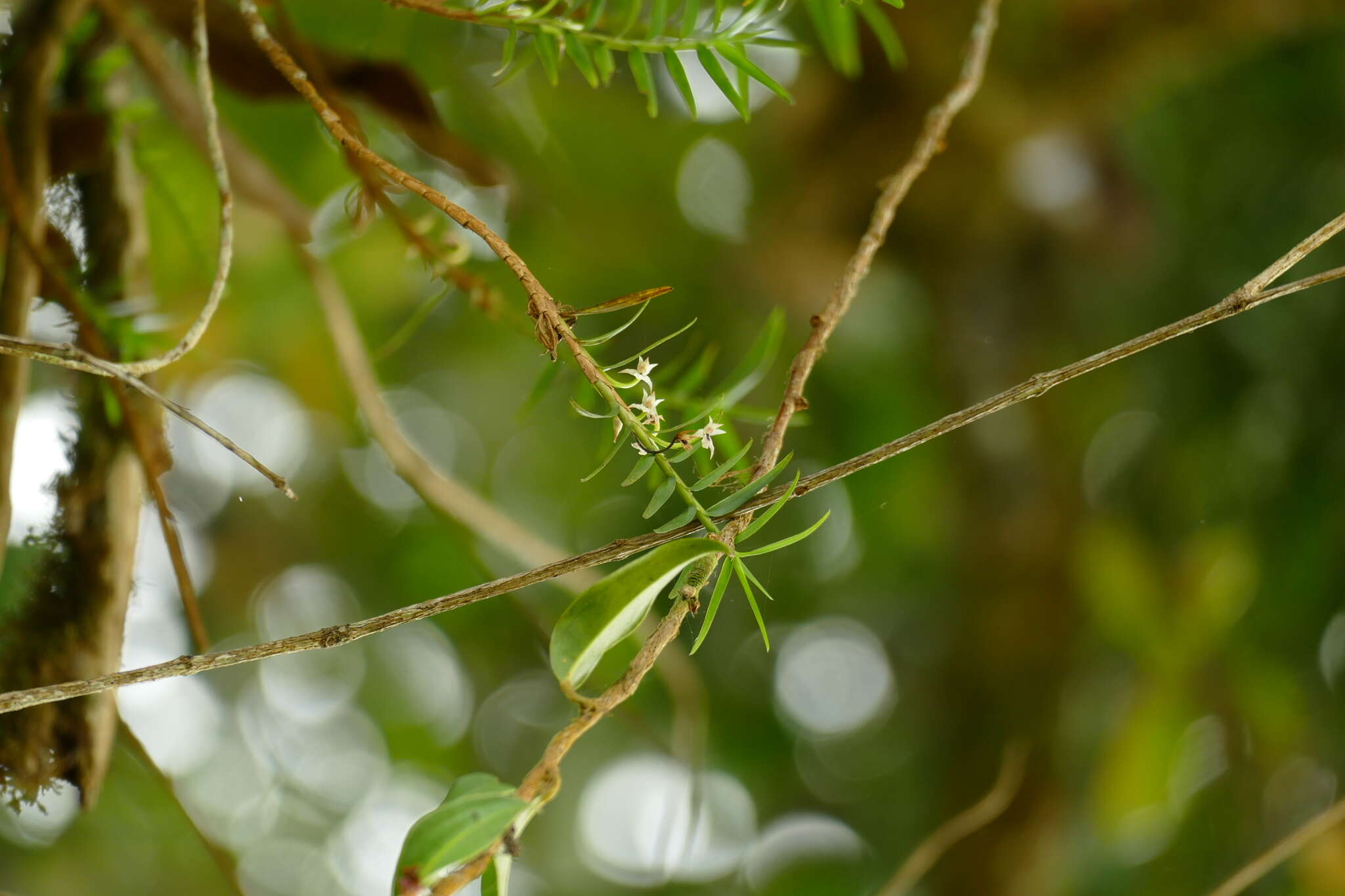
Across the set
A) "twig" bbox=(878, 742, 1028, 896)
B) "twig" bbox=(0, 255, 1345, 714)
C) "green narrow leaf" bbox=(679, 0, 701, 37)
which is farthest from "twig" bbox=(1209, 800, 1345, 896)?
"green narrow leaf" bbox=(679, 0, 701, 37)

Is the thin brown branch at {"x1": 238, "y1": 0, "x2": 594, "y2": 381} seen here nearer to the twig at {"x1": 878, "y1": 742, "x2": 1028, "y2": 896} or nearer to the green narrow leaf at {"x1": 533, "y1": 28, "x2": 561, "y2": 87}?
the green narrow leaf at {"x1": 533, "y1": 28, "x2": 561, "y2": 87}

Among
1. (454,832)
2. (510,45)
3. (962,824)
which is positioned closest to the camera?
(454,832)

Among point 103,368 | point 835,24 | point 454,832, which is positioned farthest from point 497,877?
point 835,24

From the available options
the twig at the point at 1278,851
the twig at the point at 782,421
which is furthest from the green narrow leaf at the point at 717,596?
the twig at the point at 1278,851

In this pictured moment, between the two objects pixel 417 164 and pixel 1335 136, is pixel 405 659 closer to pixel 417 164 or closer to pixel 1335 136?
pixel 417 164

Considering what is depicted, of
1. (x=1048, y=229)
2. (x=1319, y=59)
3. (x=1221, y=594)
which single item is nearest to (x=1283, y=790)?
(x=1221, y=594)

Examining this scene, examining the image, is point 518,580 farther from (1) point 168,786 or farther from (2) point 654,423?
(1) point 168,786
